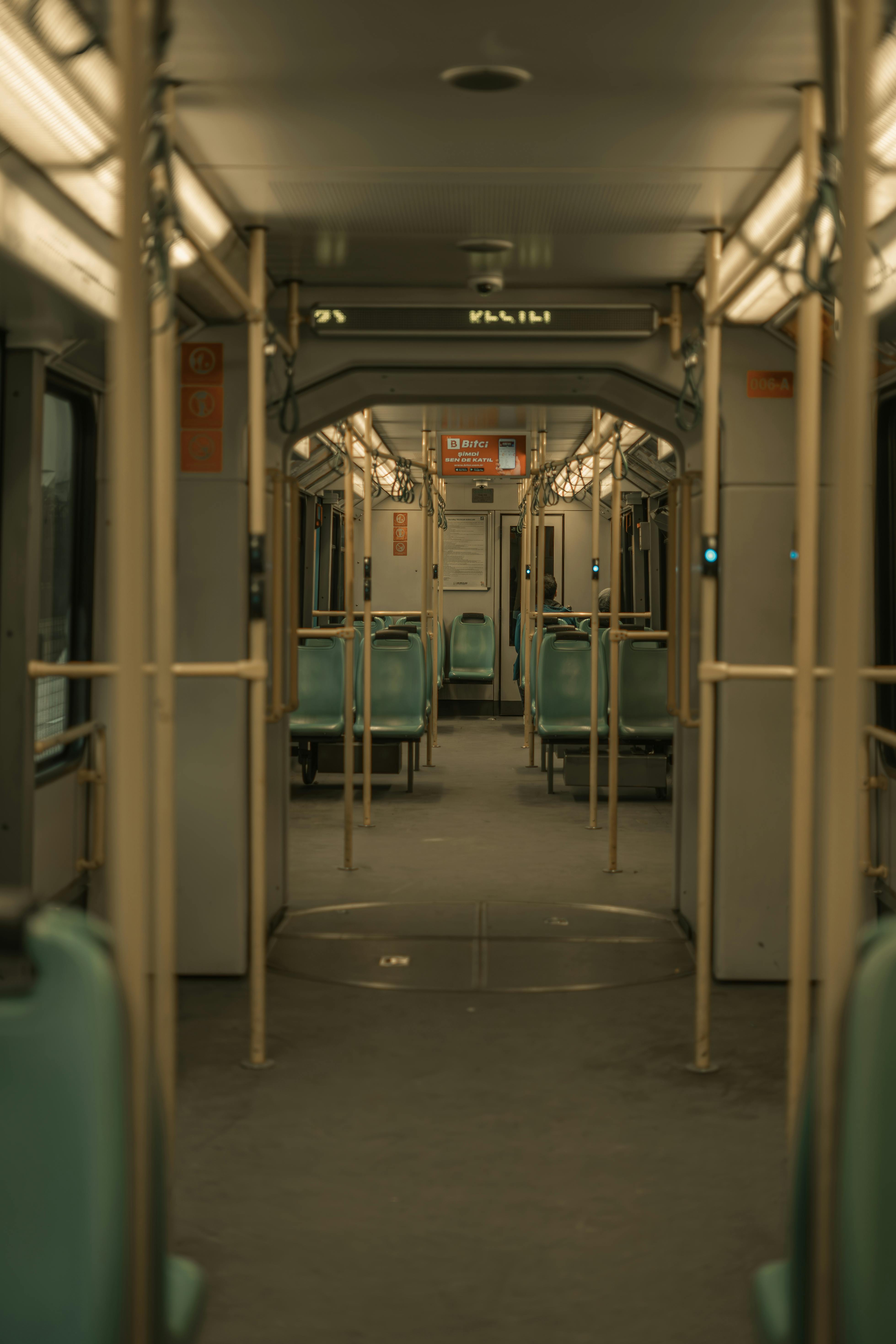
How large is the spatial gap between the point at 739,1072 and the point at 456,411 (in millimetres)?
6517

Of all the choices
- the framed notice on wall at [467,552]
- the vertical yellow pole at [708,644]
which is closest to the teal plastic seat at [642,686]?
the vertical yellow pole at [708,644]

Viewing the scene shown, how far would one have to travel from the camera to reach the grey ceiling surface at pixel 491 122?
2.60 meters

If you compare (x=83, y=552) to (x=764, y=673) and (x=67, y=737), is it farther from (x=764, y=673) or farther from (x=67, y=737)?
(x=764, y=673)

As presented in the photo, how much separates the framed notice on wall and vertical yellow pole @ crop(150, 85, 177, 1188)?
13482 millimetres

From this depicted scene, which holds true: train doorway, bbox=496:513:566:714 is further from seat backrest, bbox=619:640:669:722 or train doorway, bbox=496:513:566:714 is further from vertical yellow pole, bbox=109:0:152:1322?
vertical yellow pole, bbox=109:0:152:1322

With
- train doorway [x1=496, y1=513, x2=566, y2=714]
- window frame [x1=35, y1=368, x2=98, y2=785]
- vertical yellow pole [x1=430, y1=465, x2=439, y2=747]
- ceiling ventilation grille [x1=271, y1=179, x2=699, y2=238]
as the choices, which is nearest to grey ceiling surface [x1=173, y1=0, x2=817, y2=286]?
ceiling ventilation grille [x1=271, y1=179, x2=699, y2=238]

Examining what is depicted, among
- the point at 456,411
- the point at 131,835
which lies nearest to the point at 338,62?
the point at 131,835

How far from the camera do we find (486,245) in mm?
4270

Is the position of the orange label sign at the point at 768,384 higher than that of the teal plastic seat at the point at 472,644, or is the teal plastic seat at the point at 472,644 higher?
the orange label sign at the point at 768,384

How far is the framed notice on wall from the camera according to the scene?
51.3ft

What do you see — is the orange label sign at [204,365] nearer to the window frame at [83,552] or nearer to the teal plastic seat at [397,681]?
the window frame at [83,552]

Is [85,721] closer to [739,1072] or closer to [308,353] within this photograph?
[308,353]

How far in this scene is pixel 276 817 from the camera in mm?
5508

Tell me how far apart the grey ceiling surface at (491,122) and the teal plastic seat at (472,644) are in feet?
35.6
